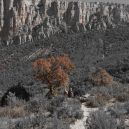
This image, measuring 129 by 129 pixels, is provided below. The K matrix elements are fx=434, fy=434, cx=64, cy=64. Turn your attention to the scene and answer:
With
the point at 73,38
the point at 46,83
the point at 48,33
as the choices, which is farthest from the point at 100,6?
the point at 46,83

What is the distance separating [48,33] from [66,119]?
10219 centimetres

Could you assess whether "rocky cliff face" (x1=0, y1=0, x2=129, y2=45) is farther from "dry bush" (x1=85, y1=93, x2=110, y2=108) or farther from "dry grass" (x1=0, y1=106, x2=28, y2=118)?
"dry grass" (x1=0, y1=106, x2=28, y2=118)

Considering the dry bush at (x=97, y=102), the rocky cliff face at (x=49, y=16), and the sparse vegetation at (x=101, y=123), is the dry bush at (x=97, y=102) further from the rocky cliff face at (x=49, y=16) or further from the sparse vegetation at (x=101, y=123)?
the rocky cliff face at (x=49, y=16)

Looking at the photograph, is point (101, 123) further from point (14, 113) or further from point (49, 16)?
point (49, 16)

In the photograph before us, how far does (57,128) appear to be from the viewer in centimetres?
964

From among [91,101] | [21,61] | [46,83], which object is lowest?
[21,61]

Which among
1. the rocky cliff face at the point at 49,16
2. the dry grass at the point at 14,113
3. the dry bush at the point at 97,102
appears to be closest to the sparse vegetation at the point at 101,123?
the dry grass at the point at 14,113

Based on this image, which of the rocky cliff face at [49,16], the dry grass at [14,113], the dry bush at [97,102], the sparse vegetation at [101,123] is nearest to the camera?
the sparse vegetation at [101,123]

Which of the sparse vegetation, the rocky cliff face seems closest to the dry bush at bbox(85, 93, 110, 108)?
the sparse vegetation

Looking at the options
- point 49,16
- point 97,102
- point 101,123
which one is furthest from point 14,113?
point 49,16

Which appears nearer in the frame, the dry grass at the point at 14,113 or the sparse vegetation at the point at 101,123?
the sparse vegetation at the point at 101,123

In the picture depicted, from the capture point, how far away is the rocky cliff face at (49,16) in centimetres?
12512

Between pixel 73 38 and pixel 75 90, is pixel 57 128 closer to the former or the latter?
pixel 75 90

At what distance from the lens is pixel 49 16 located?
465ft
